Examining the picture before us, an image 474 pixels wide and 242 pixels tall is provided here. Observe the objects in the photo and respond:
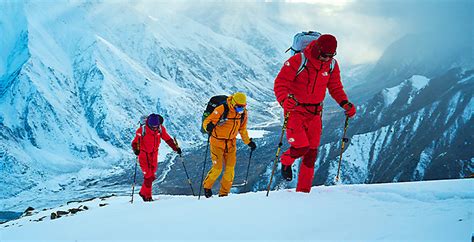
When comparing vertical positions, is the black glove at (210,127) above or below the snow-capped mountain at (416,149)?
below

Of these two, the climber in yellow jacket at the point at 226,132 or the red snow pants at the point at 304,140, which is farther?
the climber in yellow jacket at the point at 226,132

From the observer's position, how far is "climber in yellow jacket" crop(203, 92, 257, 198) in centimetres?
1156

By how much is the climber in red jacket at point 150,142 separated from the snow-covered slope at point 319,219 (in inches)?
256

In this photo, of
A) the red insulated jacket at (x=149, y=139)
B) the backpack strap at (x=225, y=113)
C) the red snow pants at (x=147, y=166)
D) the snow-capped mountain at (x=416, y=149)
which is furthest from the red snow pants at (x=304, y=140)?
the snow-capped mountain at (x=416, y=149)

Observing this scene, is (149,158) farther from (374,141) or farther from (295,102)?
(374,141)

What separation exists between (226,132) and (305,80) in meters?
3.91

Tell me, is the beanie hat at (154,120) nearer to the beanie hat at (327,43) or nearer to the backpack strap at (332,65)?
the backpack strap at (332,65)

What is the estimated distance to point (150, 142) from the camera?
48.0 ft

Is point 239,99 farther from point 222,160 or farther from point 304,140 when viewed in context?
point 304,140

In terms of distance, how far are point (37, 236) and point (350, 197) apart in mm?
5975

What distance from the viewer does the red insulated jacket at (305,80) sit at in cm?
834

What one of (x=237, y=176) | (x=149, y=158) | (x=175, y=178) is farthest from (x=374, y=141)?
(x=149, y=158)

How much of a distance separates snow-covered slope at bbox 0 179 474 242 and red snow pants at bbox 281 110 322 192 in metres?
0.69

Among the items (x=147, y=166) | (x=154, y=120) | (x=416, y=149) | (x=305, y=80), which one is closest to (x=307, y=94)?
(x=305, y=80)
